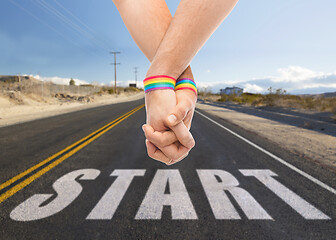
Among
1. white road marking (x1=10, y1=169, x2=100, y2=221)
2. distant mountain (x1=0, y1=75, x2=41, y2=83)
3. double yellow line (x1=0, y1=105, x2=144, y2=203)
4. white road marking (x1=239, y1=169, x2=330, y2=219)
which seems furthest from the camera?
distant mountain (x1=0, y1=75, x2=41, y2=83)

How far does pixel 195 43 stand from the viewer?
20.6 inches

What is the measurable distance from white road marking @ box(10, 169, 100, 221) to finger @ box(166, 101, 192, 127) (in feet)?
9.33

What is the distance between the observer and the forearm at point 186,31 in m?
0.49

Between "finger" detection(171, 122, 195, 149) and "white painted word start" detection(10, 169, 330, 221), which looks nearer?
"finger" detection(171, 122, 195, 149)

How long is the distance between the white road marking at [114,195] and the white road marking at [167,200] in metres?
0.39

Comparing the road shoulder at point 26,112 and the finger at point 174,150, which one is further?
the road shoulder at point 26,112

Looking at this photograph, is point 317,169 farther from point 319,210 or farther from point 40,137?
point 40,137

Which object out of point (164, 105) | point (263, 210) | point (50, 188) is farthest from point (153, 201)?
point (164, 105)

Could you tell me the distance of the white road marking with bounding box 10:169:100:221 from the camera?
244 cm

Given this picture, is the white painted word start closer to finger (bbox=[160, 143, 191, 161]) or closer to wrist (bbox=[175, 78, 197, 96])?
finger (bbox=[160, 143, 191, 161])

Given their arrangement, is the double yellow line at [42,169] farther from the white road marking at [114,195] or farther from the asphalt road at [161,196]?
the white road marking at [114,195]

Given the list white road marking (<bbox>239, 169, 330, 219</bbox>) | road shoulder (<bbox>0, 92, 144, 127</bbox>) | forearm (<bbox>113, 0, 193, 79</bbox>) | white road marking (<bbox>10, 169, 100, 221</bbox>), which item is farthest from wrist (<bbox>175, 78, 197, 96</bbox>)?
road shoulder (<bbox>0, 92, 144, 127</bbox>)

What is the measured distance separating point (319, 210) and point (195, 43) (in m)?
3.31

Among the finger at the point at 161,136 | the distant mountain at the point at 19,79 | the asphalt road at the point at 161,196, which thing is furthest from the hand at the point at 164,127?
the distant mountain at the point at 19,79
